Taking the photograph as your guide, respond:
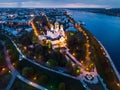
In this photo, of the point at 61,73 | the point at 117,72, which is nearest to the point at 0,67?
the point at 61,73

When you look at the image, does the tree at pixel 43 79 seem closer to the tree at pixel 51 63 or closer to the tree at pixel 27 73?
the tree at pixel 27 73

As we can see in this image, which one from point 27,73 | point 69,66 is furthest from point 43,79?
point 69,66

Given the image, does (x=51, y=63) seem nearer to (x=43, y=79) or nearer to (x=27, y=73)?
(x=27, y=73)

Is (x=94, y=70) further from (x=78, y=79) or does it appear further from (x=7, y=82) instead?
(x=7, y=82)

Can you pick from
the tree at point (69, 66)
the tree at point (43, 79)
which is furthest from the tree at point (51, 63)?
the tree at point (43, 79)

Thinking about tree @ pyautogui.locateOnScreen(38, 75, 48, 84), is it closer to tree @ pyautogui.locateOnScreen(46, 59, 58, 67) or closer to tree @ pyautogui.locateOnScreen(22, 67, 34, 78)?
tree @ pyautogui.locateOnScreen(22, 67, 34, 78)

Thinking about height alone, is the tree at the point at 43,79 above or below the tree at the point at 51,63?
below

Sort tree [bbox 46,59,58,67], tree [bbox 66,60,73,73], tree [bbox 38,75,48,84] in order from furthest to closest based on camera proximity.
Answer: tree [bbox 46,59,58,67]
tree [bbox 66,60,73,73]
tree [bbox 38,75,48,84]

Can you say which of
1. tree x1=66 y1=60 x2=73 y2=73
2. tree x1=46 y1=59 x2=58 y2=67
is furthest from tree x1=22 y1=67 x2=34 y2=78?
tree x1=66 y1=60 x2=73 y2=73

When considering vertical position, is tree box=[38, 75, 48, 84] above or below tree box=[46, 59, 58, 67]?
below

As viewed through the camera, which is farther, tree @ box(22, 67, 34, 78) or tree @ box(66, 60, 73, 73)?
tree @ box(66, 60, 73, 73)

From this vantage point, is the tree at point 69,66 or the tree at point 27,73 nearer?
the tree at point 27,73
